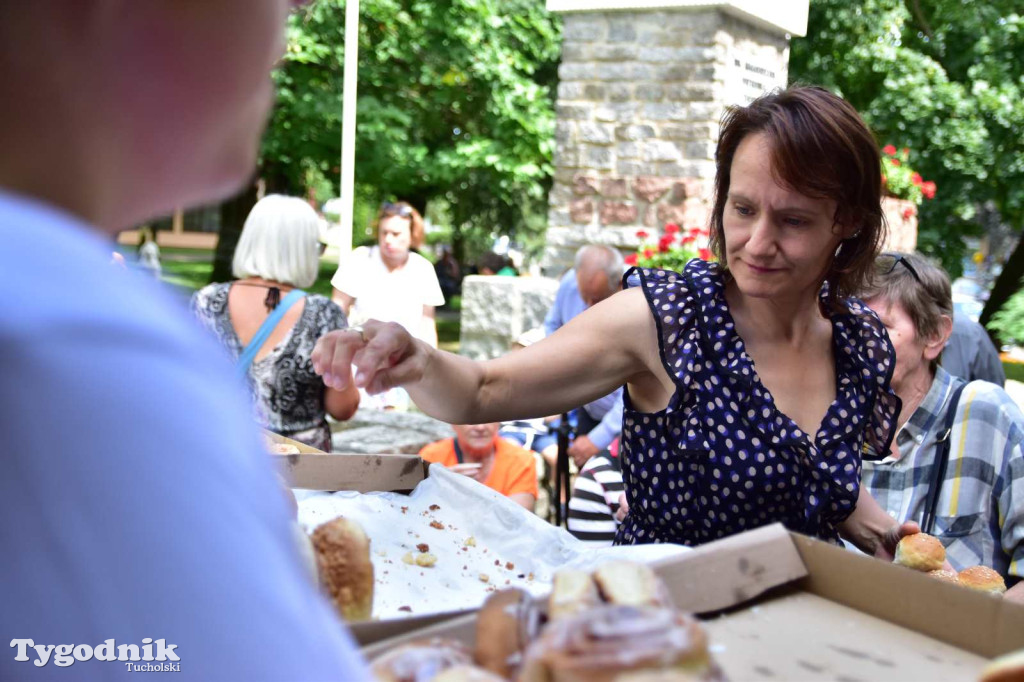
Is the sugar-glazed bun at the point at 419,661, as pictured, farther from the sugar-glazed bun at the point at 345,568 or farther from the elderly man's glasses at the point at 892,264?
the elderly man's glasses at the point at 892,264

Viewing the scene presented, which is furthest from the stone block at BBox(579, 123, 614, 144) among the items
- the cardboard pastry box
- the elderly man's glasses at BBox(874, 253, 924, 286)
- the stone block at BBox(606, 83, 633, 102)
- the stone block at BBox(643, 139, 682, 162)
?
the cardboard pastry box

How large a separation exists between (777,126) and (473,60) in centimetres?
1054

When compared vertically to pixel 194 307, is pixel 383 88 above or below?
above

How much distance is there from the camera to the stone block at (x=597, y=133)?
8.26 m

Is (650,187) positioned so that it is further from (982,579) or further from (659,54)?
(982,579)

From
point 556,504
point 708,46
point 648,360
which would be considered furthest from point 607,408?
point 708,46

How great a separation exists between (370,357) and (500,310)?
6.48 m

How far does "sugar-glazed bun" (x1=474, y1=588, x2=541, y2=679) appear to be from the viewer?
0.83 metres

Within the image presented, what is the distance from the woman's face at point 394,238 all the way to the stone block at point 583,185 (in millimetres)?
2326

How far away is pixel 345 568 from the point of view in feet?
3.59

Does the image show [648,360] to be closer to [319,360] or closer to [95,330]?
[319,360]

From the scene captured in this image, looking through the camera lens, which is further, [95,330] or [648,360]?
[648,360]

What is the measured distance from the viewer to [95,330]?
0.45m

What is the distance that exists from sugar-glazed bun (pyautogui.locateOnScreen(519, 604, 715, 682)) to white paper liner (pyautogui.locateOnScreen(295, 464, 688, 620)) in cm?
50
